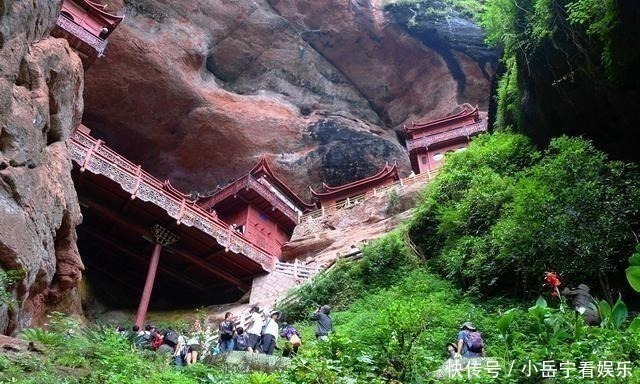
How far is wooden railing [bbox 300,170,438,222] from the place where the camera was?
89.9 ft

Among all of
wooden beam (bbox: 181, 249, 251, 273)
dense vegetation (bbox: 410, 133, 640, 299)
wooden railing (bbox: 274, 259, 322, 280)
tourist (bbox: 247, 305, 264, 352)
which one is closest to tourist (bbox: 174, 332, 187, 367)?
tourist (bbox: 247, 305, 264, 352)

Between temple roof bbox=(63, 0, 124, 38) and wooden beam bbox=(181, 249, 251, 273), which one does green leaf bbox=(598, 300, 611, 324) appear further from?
temple roof bbox=(63, 0, 124, 38)

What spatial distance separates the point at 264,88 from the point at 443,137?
38.3ft

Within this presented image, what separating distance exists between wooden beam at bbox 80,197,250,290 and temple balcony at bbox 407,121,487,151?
1593cm

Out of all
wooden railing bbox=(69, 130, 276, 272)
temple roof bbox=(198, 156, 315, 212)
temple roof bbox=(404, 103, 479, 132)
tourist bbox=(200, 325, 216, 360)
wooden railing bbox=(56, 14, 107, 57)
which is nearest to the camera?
tourist bbox=(200, 325, 216, 360)

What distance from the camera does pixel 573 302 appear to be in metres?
7.67

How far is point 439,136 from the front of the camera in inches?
1314

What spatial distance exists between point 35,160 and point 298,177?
73.9 feet

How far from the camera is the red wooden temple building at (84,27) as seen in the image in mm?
18188

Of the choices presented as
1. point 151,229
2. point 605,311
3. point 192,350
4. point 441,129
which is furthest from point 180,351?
point 441,129

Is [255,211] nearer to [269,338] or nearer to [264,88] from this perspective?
[264,88]

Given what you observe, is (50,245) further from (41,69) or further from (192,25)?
(192,25)

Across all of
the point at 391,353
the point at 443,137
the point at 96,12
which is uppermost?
the point at 443,137

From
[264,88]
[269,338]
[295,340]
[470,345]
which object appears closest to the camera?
[470,345]
